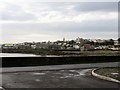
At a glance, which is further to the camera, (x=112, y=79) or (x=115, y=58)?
(x=115, y=58)

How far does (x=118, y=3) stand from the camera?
54.0 feet

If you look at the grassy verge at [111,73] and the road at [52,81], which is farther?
the grassy verge at [111,73]

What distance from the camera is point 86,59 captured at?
102 ft

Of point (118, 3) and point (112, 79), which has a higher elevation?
point (118, 3)

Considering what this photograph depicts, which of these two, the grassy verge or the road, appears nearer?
the road

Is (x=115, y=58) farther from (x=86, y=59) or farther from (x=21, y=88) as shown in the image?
(x=21, y=88)

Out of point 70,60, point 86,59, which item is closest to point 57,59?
point 70,60

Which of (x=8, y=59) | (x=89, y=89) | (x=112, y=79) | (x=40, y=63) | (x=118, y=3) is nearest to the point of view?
(x=89, y=89)

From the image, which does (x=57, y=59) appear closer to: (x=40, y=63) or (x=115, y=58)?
(x=40, y=63)

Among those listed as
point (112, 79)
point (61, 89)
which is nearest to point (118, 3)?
point (112, 79)

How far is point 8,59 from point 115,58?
16271 mm

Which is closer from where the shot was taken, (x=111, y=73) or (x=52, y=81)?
(x=52, y=81)

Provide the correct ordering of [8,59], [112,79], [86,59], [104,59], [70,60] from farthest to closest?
[104,59] < [86,59] < [70,60] < [8,59] < [112,79]

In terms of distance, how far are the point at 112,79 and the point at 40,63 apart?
12.7m
